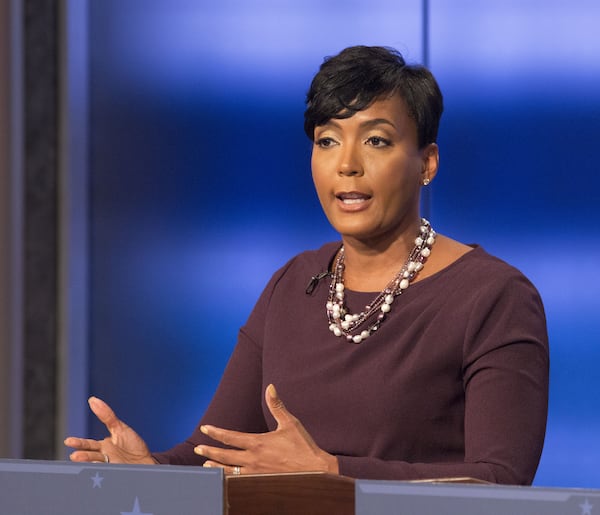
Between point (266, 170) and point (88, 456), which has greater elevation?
point (266, 170)

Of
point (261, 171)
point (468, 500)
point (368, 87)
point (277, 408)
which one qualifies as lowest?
point (468, 500)

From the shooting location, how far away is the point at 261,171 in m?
→ 3.15

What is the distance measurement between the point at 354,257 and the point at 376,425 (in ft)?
1.09

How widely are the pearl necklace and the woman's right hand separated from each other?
0.40m

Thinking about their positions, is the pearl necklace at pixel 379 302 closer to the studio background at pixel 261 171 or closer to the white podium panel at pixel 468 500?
the white podium panel at pixel 468 500

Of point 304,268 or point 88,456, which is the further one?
point 304,268

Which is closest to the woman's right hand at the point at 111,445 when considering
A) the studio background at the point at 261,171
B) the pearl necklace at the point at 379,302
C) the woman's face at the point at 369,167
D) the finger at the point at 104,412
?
the finger at the point at 104,412

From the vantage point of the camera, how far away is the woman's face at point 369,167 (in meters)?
1.69

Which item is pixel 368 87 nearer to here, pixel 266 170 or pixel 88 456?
pixel 88 456

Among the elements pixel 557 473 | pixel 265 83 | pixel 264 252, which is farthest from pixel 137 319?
pixel 557 473

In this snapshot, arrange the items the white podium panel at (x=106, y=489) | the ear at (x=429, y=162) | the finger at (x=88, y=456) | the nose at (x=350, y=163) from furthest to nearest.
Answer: the ear at (x=429, y=162), the nose at (x=350, y=163), the finger at (x=88, y=456), the white podium panel at (x=106, y=489)

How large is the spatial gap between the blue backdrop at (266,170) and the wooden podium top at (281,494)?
208cm

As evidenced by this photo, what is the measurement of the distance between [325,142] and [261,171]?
1421 millimetres

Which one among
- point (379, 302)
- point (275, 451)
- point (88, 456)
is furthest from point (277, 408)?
point (379, 302)
